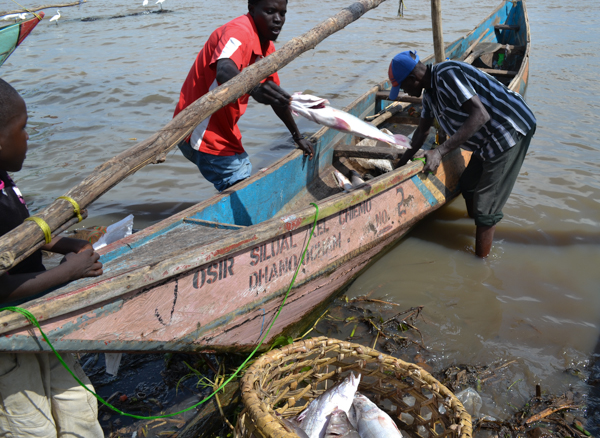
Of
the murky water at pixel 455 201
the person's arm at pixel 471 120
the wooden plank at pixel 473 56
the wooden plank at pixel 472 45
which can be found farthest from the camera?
the wooden plank at pixel 472 45

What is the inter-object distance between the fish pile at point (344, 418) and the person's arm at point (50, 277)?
1094 millimetres

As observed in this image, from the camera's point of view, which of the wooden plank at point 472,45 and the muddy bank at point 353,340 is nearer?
the muddy bank at point 353,340

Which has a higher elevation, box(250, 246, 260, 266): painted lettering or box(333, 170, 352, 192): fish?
box(250, 246, 260, 266): painted lettering

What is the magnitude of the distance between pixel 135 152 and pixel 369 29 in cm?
1209

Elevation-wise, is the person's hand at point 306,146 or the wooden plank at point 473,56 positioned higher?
the wooden plank at point 473,56

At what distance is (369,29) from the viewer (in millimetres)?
12945

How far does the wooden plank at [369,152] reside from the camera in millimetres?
4082

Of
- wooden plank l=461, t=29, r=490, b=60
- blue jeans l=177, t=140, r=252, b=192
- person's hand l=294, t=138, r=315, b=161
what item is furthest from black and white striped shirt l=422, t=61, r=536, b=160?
wooden plank l=461, t=29, r=490, b=60

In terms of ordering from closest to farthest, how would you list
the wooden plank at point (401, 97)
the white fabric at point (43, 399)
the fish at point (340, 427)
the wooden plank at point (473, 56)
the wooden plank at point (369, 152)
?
the white fabric at point (43, 399) < the fish at point (340, 427) < the wooden plank at point (369, 152) < the wooden plank at point (401, 97) < the wooden plank at point (473, 56)

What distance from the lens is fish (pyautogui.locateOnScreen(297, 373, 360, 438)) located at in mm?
2297

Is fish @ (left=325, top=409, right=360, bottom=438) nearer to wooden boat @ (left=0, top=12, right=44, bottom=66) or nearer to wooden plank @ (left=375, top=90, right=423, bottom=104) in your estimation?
wooden plank @ (left=375, top=90, right=423, bottom=104)

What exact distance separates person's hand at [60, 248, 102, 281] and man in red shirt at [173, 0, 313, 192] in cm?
125

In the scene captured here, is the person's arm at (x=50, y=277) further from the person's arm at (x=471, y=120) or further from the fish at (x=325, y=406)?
the person's arm at (x=471, y=120)

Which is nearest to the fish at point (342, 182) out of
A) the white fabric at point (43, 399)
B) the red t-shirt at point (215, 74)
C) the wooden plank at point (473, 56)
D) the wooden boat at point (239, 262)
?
the wooden boat at point (239, 262)
